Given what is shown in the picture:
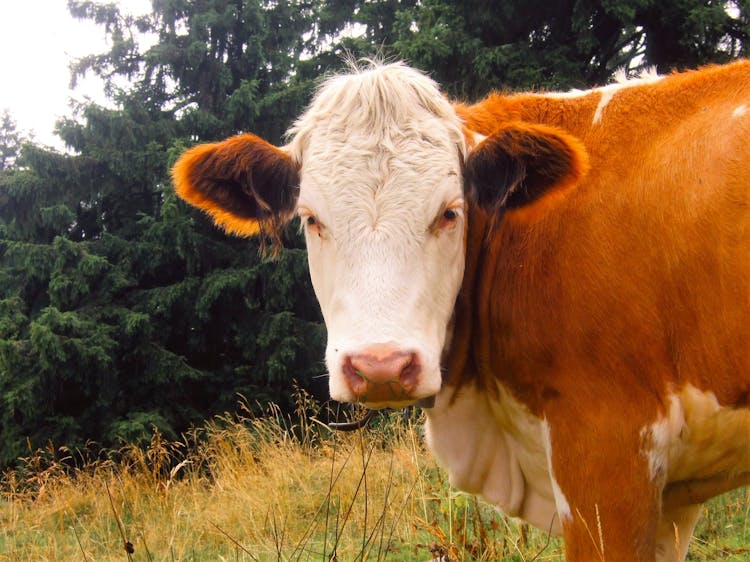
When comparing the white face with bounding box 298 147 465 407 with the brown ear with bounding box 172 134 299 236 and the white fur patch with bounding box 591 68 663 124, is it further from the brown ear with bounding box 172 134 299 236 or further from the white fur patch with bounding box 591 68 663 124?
the white fur patch with bounding box 591 68 663 124

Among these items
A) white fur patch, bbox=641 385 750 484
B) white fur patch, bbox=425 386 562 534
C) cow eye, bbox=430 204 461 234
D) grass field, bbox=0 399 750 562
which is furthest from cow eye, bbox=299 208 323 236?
white fur patch, bbox=641 385 750 484

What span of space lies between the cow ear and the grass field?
1.15m

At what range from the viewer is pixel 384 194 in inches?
87.5

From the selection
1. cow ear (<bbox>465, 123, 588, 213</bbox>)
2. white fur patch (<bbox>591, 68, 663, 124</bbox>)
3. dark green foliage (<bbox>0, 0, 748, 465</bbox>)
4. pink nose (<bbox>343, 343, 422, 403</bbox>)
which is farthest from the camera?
dark green foliage (<bbox>0, 0, 748, 465</bbox>)

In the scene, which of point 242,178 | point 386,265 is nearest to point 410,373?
point 386,265

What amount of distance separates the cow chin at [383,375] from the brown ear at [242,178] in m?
0.87

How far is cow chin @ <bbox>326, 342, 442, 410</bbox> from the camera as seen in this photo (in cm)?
192

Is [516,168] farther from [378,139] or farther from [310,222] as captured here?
[310,222]

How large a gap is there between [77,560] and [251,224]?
3371mm

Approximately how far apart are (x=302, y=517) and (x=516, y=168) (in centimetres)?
409

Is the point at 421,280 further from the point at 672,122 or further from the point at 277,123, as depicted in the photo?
the point at 277,123

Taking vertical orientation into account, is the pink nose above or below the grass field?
above

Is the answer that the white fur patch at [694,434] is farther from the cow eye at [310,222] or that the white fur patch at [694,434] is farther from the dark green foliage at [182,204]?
the dark green foliage at [182,204]

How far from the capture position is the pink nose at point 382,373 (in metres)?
1.92
